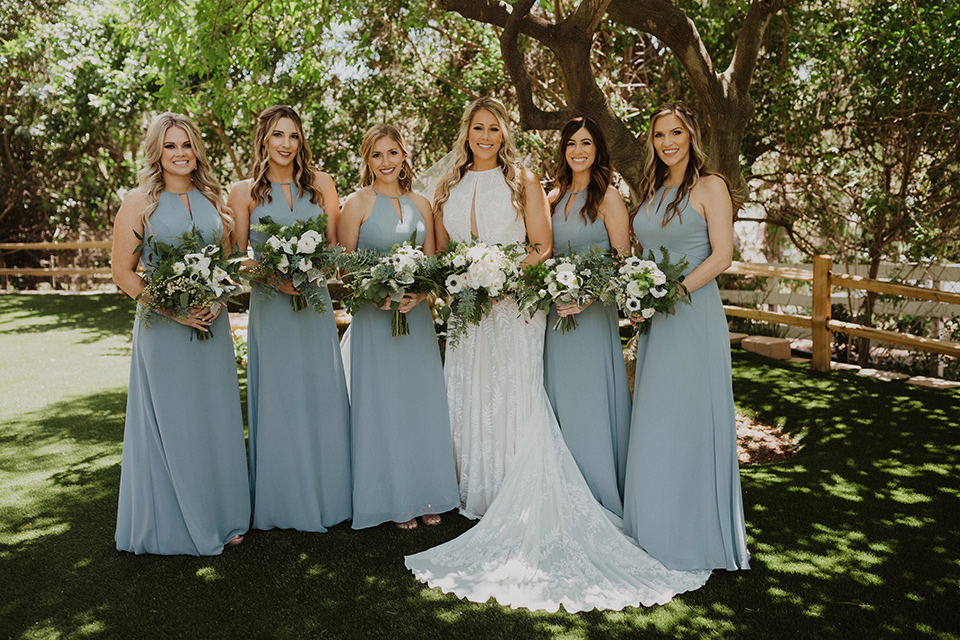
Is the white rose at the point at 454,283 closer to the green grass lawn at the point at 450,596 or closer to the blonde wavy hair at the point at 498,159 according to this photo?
the blonde wavy hair at the point at 498,159

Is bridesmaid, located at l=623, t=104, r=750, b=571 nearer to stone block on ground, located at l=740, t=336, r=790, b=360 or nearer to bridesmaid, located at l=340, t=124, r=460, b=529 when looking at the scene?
bridesmaid, located at l=340, t=124, r=460, b=529

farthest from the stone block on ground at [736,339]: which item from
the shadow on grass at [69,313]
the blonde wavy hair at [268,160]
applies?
the shadow on grass at [69,313]

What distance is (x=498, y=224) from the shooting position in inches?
191

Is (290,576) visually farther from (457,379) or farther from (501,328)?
(501,328)

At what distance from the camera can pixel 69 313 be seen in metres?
15.0

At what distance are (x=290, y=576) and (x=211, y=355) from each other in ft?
4.59

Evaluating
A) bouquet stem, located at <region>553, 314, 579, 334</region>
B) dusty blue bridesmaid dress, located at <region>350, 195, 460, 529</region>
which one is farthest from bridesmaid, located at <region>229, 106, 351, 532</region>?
bouquet stem, located at <region>553, 314, 579, 334</region>

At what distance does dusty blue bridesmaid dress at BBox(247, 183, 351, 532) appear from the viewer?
4598 mm

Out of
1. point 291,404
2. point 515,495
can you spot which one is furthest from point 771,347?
point 291,404

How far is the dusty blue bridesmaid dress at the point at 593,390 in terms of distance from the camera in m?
4.60

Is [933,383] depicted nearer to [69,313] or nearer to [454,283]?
[454,283]

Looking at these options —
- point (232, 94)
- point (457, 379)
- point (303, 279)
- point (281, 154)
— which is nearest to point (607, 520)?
point (457, 379)

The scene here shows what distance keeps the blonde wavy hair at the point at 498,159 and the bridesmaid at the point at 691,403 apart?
98 cm

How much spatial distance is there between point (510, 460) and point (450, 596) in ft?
3.81
